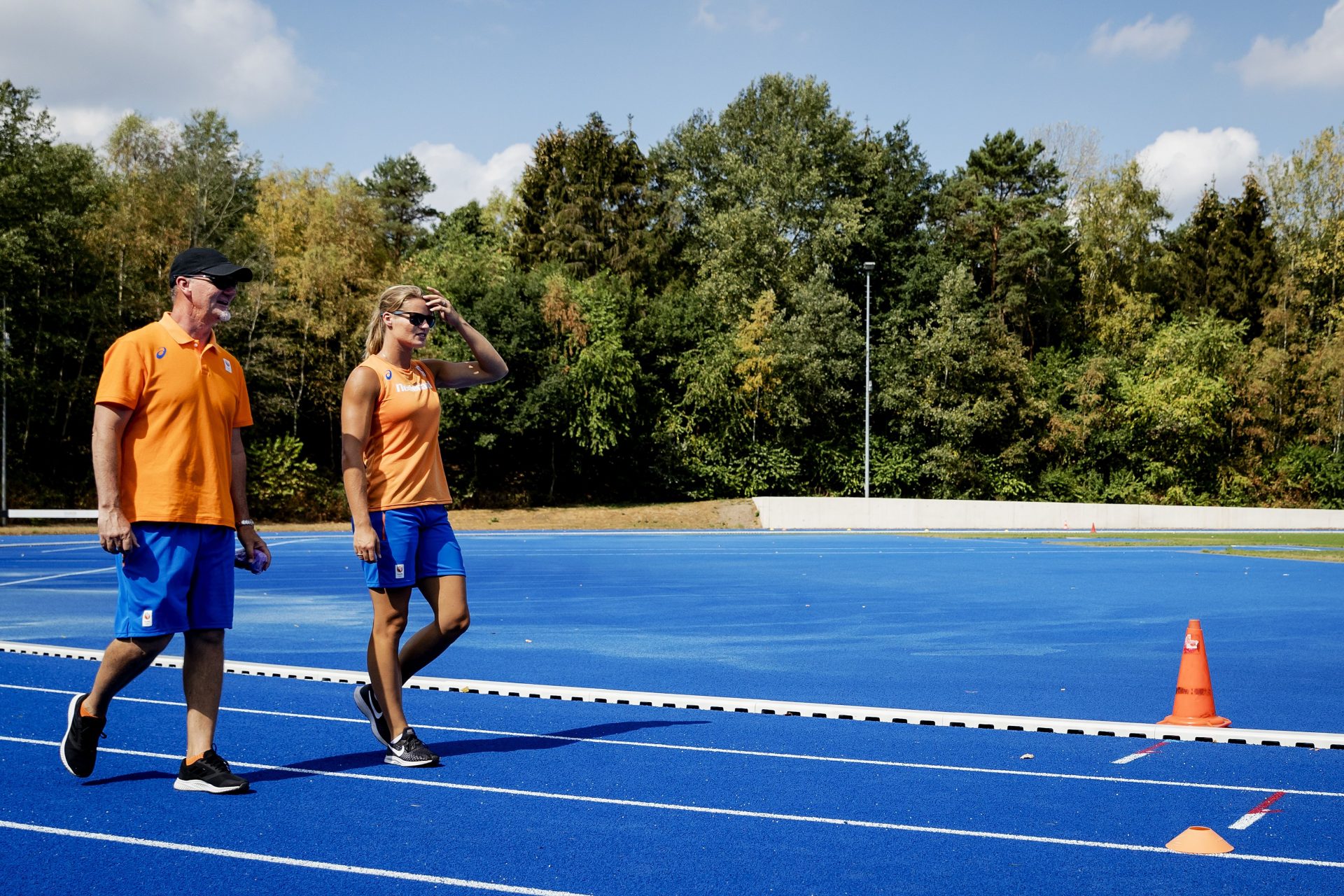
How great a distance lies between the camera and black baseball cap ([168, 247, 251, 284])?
5.23 metres

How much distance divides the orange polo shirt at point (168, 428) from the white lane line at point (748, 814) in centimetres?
139

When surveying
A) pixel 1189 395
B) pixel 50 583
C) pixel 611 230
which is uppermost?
pixel 611 230

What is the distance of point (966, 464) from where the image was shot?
46.6 metres

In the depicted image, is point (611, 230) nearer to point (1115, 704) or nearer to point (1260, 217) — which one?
point (1260, 217)

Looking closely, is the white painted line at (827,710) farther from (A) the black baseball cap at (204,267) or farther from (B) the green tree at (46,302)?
(B) the green tree at (46,302)

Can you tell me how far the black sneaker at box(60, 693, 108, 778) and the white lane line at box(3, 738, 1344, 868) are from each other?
2.19 ft

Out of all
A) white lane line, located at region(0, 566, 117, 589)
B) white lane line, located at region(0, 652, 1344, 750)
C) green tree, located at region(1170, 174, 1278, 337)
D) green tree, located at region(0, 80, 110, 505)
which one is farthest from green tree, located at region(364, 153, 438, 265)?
white lane line, located at region(0, 652, 1344, 750)

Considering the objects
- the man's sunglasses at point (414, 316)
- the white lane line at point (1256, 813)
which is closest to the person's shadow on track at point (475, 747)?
the man's sunglasses at point (414, 316)

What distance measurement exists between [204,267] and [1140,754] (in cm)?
534

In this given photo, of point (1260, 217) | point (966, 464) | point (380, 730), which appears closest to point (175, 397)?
point (380, 730)

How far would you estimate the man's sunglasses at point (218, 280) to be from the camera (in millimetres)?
5227

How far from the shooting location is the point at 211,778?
5.14 metres

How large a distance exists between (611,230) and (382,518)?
5096cm

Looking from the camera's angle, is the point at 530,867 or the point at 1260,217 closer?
the point at 530,867
